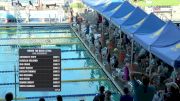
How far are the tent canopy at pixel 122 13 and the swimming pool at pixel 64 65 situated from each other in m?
1.78

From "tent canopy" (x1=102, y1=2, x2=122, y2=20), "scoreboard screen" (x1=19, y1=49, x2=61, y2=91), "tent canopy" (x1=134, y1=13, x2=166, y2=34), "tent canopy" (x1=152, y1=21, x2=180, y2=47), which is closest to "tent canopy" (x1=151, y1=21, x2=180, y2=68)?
"tent canopy" (x1=152, y1=21, x2=180, y2=47)

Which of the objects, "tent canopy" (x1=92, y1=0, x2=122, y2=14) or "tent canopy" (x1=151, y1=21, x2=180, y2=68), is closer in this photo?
"tent canopy" (x1=151, y1=21, x2=180, y2=68)

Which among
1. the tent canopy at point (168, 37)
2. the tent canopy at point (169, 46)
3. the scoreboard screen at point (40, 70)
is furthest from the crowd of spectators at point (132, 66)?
the scoreboard screen at point (40, 70)

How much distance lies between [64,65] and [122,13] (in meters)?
2.85

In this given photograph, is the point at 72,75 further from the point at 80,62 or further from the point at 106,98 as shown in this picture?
the point at 106,98

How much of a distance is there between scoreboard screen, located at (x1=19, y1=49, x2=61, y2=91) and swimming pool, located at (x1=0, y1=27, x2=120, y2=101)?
113cm

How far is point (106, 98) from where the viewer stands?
9336 mm

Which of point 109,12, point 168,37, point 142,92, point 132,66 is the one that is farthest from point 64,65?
point 142,92

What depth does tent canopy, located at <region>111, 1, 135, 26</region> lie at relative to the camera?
1580cm

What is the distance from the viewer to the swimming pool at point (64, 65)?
13.4 meters

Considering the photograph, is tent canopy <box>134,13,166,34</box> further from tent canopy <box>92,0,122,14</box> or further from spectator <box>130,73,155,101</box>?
spectator <box>130,73,155,101</box>

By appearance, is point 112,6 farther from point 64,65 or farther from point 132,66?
point 132,66

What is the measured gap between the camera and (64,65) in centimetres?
1681

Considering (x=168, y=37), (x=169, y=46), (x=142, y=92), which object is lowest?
(x=142, y=92)
